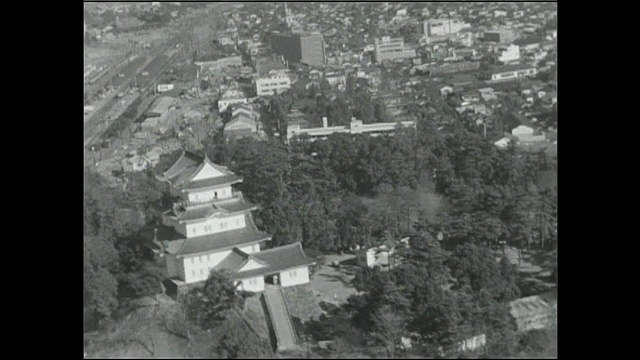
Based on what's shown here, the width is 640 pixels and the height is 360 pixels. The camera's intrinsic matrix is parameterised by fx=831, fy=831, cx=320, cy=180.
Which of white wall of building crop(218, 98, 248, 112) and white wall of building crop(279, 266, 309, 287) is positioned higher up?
white wall of building crop(218, 98, 248, 112)

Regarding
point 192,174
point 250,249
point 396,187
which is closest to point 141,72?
point 396,187

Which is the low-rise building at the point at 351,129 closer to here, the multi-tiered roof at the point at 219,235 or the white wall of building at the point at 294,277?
the multi-tiered roof at the point at 219,235

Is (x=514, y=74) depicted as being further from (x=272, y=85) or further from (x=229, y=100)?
(x=229, y=100)

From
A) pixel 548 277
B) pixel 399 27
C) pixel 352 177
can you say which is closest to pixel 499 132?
pixel 352 177

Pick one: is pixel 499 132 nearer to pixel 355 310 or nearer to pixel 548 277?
pixel 548 277

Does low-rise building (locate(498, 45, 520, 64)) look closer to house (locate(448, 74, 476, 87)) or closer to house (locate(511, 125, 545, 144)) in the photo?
house (locate(448, 74, 476, 87))

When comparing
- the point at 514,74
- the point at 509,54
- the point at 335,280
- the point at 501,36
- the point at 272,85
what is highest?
the point at 501,36

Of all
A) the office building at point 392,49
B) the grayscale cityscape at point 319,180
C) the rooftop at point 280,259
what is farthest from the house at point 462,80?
the rooftop at point 280,259

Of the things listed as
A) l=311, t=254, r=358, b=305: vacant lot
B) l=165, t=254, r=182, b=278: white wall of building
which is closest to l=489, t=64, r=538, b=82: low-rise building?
l=311, t=254, r=358, b=305: vacant lot
